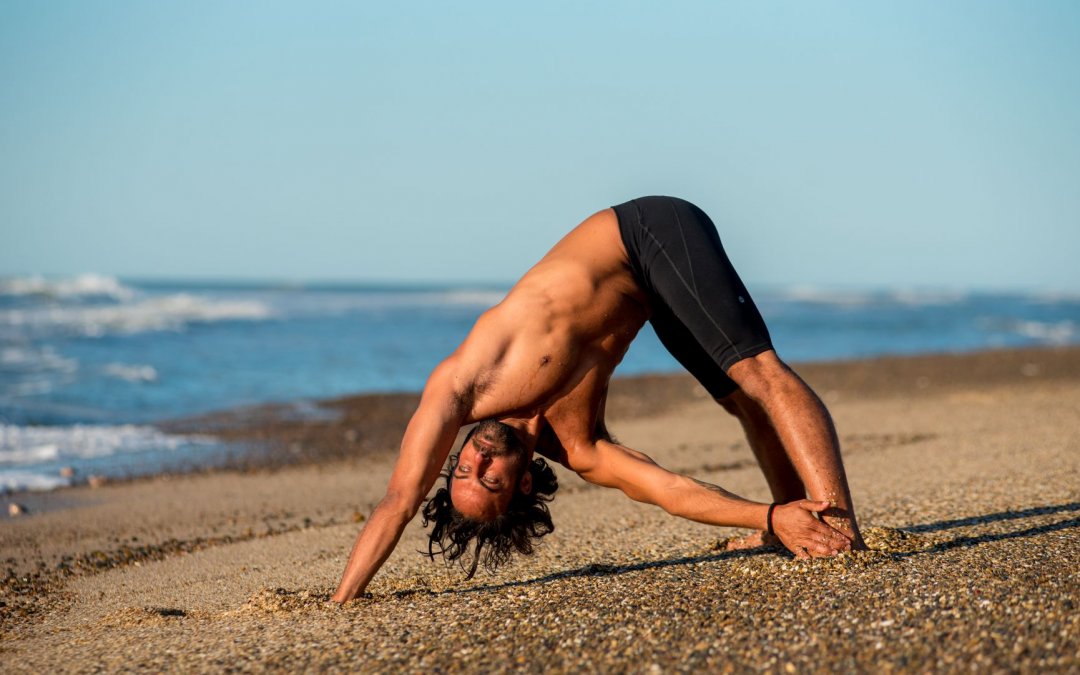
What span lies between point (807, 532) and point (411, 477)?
1.74 metres

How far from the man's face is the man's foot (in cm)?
133

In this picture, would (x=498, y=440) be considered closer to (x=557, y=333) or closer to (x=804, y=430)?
(x=557, y=333)

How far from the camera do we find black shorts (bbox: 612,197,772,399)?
14.6 ft

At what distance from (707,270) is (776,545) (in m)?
1.50

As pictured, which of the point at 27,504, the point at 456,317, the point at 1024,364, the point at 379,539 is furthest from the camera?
the point at 456,317

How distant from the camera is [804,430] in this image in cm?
435

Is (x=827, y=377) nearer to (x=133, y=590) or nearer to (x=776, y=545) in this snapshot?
(x=776, y=545)

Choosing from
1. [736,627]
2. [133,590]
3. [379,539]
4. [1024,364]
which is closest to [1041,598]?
[736,627]

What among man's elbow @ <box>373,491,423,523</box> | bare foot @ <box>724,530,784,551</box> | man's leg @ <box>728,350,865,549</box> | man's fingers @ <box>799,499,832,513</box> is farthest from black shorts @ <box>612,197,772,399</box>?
man's elbow @ <box>373,491,423,523</box>

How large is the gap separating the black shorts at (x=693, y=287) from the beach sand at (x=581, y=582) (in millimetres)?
983

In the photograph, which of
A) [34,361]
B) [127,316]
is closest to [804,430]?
[34,361]

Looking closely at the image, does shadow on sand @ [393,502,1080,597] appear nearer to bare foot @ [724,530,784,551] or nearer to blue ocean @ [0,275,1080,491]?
bare foot @ [724,530,784,551]

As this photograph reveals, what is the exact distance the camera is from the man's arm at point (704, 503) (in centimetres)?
434

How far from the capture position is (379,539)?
4211mm
